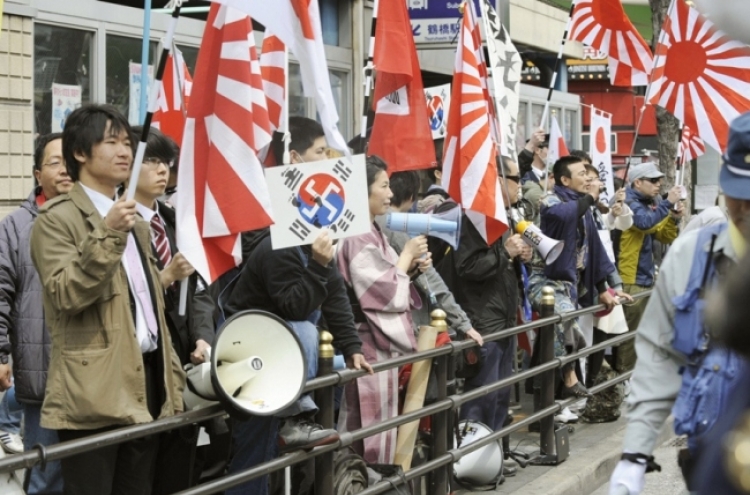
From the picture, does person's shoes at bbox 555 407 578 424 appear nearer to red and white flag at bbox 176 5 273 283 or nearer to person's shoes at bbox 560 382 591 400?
person's shoes at bbox 560 382 591 400

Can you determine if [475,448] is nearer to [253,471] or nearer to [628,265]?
[253,471]

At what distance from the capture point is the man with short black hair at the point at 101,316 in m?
4.36

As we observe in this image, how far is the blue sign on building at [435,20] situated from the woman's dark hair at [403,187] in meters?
7.31

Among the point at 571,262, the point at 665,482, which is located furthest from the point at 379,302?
the point at 571,262

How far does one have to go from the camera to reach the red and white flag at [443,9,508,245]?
8.20m

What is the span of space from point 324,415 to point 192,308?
0.76 meters

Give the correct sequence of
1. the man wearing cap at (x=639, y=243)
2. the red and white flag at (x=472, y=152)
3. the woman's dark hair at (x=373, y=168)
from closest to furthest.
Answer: the woman's dark hair at (x=373, y=168), the red and white flag at (x=472, y=152), the man wearing cap at (x=639, y=243)

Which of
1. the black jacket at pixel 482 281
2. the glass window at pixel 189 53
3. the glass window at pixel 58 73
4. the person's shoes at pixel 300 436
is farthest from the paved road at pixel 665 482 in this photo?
the glass window at pixel 189 53

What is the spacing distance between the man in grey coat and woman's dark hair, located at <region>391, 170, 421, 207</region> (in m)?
2.25

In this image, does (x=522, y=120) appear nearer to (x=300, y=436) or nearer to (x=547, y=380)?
(x=547, y=380)

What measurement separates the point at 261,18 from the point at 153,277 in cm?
124

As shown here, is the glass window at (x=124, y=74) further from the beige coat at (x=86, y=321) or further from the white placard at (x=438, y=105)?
the beige coat at (x=86, y=321)

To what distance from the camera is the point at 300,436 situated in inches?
214

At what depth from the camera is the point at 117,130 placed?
479 centimetres
